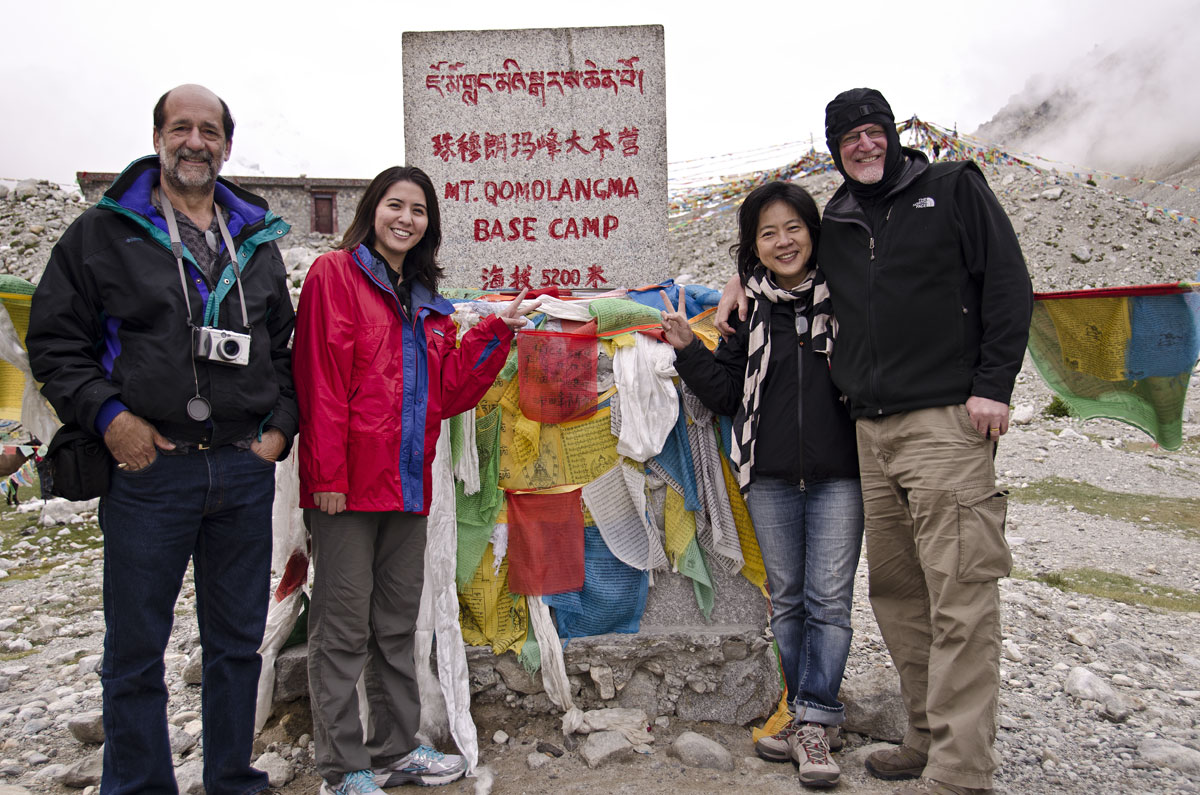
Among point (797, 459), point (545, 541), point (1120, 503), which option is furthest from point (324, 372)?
point (1120, 503)

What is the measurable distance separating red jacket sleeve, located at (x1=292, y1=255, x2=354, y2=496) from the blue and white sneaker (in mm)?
1069

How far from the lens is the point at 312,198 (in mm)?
22328

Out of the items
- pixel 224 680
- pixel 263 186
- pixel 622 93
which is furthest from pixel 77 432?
pixel 263 186

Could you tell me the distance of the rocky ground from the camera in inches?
120

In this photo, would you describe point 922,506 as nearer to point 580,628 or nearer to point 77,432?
point 580,628

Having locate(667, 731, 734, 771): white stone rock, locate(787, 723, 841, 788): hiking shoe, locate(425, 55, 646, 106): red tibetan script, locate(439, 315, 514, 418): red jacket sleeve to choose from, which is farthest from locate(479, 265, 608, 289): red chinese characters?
locate(787, 723, 841, 788): hiking shoe

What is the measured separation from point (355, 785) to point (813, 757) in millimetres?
1610

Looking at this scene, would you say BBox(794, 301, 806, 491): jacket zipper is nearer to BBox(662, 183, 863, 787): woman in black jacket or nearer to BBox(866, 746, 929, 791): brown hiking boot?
BBox(662, 183, 863, 787): woman in black jacket

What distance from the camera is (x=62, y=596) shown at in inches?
223

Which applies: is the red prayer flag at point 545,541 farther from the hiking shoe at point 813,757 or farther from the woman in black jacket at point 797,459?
the hiking shoe at point 813,757

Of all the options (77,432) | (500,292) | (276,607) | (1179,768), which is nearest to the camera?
(77,432)

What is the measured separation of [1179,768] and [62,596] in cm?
652

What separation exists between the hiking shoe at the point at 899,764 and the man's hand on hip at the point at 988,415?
1.24 m

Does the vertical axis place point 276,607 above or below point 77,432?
below
